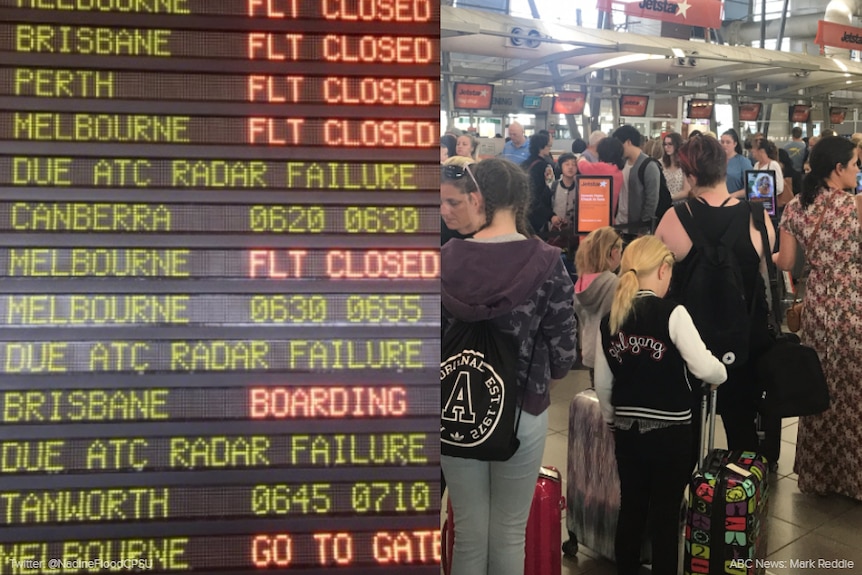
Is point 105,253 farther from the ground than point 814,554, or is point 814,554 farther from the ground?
point 105,253

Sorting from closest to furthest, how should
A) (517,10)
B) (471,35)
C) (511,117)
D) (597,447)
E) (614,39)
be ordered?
(597,447) < (471,35) < (614,39) < (517,10) < (511,117)

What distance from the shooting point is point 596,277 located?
14.8 ft

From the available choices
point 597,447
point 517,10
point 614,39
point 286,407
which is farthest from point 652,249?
point 517,10

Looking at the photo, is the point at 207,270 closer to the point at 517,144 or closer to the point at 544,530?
the point at 544,530

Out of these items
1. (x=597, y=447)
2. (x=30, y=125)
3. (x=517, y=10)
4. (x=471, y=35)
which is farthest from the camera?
(x=517, y=10)

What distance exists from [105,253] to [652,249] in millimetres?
2173

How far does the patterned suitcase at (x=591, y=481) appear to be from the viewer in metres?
3.64

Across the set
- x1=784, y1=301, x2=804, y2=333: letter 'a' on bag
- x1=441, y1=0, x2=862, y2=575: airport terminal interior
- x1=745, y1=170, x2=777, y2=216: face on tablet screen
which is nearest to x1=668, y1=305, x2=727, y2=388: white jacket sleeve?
x1=441, y1=0, x2=862, y2=575: airport terminal interior

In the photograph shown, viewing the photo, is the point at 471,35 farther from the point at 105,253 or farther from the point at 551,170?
the point at 105,253

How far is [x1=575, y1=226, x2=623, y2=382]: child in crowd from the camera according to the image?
176 inches

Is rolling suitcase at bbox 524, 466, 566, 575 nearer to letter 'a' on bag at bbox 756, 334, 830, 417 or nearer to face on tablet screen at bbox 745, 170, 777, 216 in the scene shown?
letter 'a' on bag at bbox 756, 334, 830, 417

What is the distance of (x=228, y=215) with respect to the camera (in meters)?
1.79

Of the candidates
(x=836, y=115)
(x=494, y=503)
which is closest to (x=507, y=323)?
(x=494, y=503)

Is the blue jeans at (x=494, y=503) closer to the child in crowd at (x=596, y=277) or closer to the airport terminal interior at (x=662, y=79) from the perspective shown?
the airport terminal interior at (x=662, y=79)
